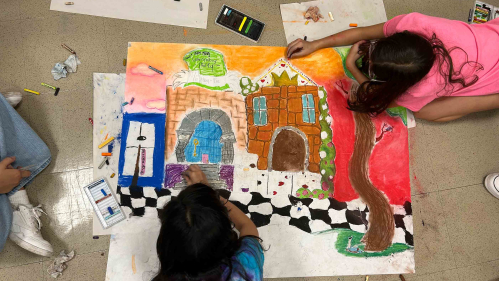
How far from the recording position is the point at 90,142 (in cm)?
121

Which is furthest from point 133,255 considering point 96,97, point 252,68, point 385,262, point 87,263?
point 385,262

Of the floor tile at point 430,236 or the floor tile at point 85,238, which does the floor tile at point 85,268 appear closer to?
the floor tile at point 85,238

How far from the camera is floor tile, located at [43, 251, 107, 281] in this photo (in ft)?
3.68

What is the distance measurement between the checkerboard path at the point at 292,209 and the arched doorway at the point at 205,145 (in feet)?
0.48

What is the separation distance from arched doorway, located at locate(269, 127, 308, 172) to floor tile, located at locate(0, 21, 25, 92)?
1.09 meters

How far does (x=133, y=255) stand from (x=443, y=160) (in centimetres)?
136

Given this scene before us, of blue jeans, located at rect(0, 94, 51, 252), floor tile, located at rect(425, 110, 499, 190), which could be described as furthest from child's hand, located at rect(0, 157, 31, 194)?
floor tile, located at rect(425, 110, 499, 190)

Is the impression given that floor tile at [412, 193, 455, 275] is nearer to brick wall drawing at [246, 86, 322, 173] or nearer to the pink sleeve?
brick wall drawing at [246, 86, 322, 173]

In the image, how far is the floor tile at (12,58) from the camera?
1.24 m

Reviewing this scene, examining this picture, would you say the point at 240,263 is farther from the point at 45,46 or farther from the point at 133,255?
the point at 45,46

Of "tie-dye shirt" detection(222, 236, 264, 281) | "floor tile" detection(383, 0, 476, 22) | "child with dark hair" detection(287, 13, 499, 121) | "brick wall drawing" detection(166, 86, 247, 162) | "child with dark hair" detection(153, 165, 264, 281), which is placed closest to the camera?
"child with dark hair" detection(153, 165, 264, 281)

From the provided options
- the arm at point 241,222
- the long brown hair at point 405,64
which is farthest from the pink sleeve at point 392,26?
the arm at point 241,222

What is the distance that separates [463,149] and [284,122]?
0.83 metres

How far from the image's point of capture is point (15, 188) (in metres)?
1.13
